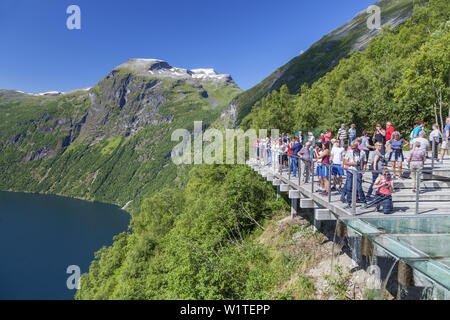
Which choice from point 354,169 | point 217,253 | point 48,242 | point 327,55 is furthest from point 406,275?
point 327,55

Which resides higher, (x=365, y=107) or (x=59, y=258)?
(x=365, y=107)

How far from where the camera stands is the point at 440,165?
13.8 m

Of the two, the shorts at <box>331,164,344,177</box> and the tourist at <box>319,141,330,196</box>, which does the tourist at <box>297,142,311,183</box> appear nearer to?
the tourist at <box>319,141,330,196</box>

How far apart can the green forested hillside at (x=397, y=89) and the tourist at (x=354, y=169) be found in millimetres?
20848

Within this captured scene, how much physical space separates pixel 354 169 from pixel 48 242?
14003 cm

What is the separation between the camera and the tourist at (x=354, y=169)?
8406 millimetres

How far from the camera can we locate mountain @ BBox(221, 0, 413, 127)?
12694 cm

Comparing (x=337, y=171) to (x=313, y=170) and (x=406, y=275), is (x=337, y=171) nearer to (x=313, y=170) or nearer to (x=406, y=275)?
(x=313, y=170)

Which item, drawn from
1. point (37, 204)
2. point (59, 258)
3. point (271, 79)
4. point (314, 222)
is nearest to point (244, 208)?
point (314, 222)

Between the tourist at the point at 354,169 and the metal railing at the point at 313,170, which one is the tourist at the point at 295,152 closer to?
the metal railing at the point at 313,170

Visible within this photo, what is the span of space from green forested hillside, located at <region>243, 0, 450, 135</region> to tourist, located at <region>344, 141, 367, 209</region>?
68.4ft

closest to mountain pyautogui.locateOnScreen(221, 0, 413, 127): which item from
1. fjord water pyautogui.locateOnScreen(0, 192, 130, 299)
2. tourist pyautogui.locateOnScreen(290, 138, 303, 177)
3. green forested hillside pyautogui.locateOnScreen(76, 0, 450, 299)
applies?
green forested hillside pyautogui.locateOnScreen(76, 0, 450, 299)
